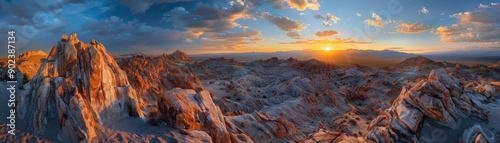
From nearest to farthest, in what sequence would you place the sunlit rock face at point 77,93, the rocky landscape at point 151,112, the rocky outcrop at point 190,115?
1. the sunlit rock face at point 77,93
2. the rocky landscape at point 151,112
3. the rocky outcrop at point 190,115

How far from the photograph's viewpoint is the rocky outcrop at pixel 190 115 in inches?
835

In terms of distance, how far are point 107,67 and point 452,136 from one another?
28.5m

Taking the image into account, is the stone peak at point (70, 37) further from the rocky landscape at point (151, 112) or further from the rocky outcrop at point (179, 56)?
the rocky outcrop at point (179, 56)

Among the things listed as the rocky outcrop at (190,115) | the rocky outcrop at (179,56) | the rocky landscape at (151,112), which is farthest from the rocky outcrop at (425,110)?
the rocky outcrop at (179,56)

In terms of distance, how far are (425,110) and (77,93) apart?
27691 millimetres

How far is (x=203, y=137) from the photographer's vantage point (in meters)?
20.1

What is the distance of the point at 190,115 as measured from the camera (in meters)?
21.6

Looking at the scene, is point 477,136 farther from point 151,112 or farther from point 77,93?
point 77,93

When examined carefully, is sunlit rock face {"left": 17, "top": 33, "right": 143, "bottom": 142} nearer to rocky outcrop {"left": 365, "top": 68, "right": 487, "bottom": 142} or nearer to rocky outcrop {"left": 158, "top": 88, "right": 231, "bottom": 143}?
rocky outcrop {"left": 158, "top": 88, "right": 231, "bottom": 143}

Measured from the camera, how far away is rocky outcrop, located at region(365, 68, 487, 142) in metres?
22.5

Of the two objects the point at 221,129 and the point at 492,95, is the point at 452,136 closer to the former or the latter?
the point at 492,95

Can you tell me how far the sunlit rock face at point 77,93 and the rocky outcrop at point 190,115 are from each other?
2.55 metres

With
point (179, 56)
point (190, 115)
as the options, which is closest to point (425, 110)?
point (190, 115)

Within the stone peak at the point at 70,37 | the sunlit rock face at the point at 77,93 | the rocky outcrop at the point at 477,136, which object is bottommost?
the rocky outcrop at the point at 477,136
